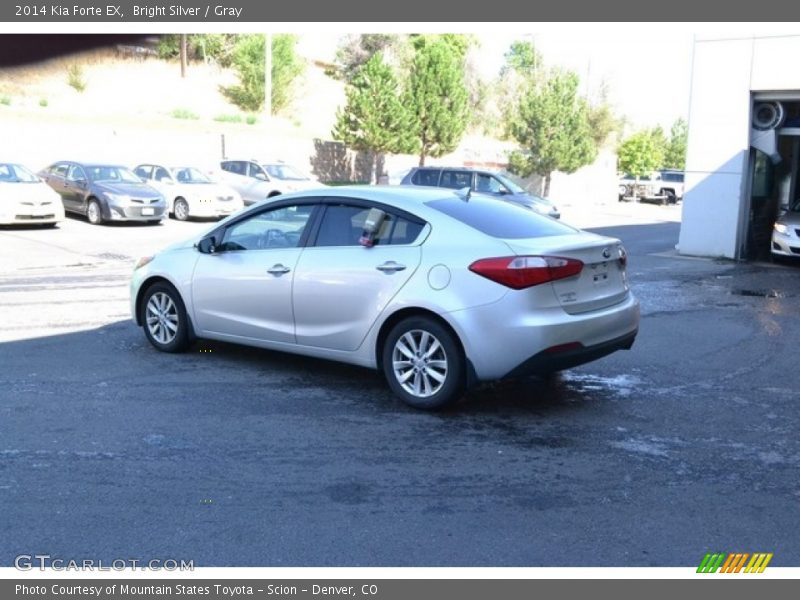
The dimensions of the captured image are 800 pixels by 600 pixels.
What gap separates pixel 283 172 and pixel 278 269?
21.1 meters

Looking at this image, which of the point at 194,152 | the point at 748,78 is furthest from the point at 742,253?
the point at 194,152

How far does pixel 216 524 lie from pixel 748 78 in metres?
15.1

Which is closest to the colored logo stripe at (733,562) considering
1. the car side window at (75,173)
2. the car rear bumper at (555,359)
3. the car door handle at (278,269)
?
the car rear bumper at (555,359)

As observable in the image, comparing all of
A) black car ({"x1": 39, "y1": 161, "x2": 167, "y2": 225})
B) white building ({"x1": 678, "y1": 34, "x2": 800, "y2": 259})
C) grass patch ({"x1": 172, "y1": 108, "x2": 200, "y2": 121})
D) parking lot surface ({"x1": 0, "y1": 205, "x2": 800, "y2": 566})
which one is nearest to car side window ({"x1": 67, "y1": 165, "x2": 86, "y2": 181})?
black car ({"x1": 39, "y1": 161, "x2": 167, "y2": 225})

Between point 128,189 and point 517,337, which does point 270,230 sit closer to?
point 517,337

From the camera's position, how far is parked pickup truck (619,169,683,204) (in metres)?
47.7

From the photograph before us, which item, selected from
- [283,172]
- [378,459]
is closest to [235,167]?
[283,172]

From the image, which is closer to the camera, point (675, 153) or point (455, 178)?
point (455, 178)

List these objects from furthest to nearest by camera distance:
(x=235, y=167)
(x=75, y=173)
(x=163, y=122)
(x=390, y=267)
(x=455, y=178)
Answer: (x=163, y=122)
(x=235, y=167)
(x=455, y=178)
(x=75, y=173)
(x=390, y=267)

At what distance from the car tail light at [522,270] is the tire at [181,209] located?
62.2 feet

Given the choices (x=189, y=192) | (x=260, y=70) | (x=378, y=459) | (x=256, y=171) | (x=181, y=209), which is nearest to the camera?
(x=378, y=459)

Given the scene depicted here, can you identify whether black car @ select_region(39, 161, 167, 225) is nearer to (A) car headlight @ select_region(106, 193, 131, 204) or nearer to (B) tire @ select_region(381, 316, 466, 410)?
(A) car headlight @ select_region(106, 193, 131, 204)

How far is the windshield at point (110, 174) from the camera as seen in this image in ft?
74.2

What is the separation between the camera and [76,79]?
1980 inches
